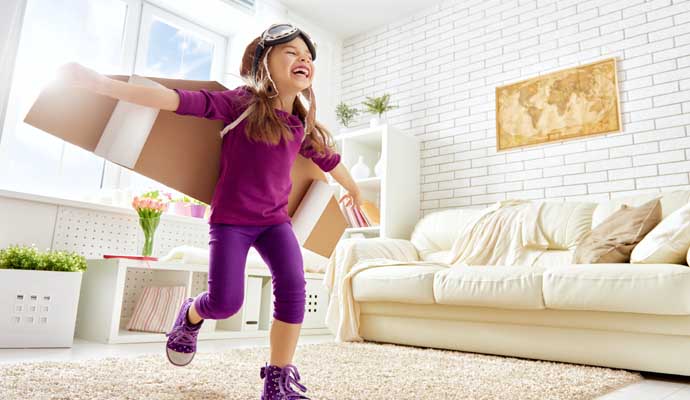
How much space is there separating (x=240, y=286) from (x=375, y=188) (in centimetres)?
275

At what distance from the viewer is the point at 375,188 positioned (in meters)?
3.93

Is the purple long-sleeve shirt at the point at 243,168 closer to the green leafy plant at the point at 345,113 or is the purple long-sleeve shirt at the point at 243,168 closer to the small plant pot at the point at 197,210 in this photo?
the small plant pot at the point at 197,210

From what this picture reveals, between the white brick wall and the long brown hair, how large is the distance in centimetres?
221

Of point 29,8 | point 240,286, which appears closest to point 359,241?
point 240,286

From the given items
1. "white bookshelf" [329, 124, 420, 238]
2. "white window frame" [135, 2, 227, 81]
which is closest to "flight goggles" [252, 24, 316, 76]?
"white bookshelf" [329, 124, 420, 238]

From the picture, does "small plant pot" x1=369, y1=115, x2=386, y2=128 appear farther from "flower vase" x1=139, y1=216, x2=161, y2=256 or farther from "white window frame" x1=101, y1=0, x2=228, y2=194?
"flower vase" x1=139, y1=216, x2=161, y2=256

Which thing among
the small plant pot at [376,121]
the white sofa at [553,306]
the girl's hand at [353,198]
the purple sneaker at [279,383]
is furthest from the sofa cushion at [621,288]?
the small plant pot at [376,121]

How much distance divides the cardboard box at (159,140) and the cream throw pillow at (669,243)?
4.04ft

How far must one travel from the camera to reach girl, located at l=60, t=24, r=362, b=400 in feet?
3.87

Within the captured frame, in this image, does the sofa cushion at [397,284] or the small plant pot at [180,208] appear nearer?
the sofa cushion at [397,284]

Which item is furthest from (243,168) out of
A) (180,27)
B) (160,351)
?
Result: (180,27)

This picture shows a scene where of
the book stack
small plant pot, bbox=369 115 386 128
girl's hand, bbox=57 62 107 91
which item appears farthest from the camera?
small plant pot, bbox=369 115 386 128

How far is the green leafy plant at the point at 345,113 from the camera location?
13.7 feet

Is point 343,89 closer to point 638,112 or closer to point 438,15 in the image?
point 438,15
